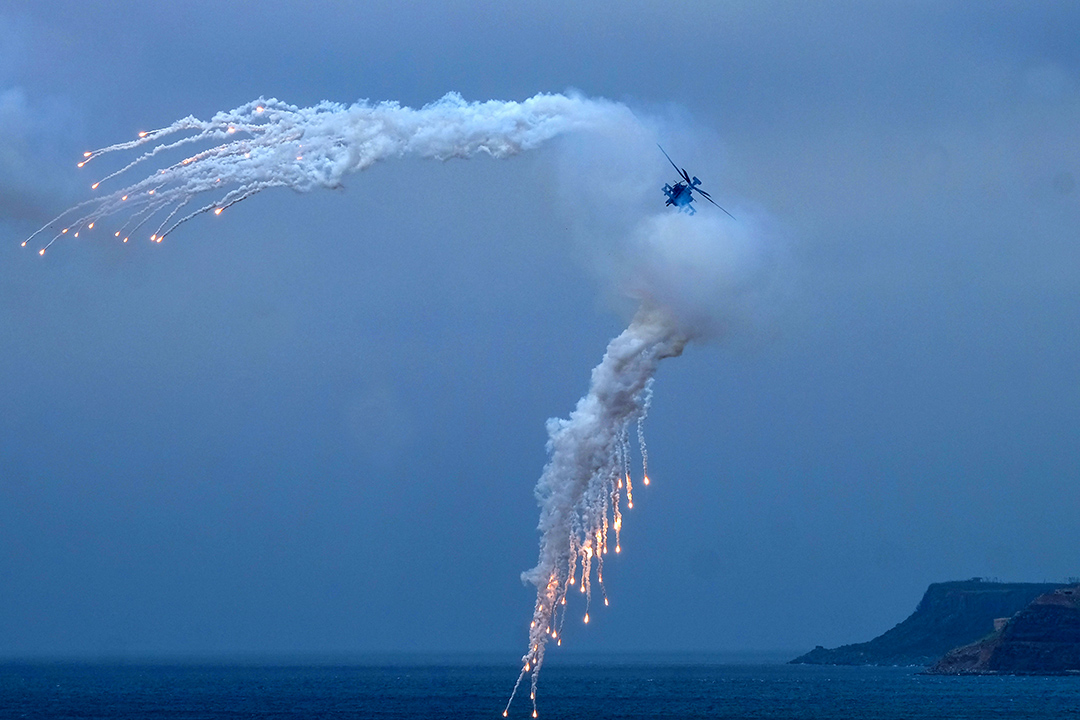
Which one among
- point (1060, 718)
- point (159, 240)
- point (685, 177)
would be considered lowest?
point (1060, 718)

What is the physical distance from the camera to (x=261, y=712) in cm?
Answer: 12731

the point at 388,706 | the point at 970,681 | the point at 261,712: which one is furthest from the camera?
the point at 970,681

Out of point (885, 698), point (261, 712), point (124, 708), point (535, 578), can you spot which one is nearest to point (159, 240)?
point (535, 578)

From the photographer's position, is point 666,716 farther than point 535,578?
Yes

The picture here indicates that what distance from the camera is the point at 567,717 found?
118375 millimetres

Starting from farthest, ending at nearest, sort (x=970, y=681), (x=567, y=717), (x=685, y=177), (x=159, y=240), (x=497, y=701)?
(x=970, y=681) → (x=497, y=701) → (x=567, y=717) → (x=685, y=177) → (x=159, y=240)

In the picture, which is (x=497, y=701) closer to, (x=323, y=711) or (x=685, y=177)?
(x=323, y=711)

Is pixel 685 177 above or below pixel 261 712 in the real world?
above

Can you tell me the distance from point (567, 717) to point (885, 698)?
5269cm

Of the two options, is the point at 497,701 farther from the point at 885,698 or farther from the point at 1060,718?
the point at 1060,718

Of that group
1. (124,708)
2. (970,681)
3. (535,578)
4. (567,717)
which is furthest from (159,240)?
(970,681)

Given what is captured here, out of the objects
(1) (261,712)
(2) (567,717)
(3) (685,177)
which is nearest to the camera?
(3) (685,177)

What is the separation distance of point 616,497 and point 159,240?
19.9 meters

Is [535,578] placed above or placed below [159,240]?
below
